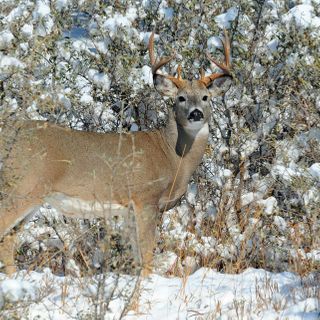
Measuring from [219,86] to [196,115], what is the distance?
54 cm

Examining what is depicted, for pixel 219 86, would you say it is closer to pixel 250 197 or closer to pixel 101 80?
pixel 250 197

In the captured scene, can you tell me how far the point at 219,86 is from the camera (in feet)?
25.3

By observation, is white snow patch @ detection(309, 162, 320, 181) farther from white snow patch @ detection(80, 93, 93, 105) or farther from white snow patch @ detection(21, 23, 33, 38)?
white snow patch @ detection(21, 23, 33, 38)

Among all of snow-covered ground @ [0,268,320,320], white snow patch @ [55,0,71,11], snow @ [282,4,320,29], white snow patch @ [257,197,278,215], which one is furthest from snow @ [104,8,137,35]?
snow-covered ground @ [0,268,320,320]

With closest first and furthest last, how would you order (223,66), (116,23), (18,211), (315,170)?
(315,170) → (18,211) → (223,66) → (116,23)

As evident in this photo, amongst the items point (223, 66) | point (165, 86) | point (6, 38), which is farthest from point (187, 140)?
point (6, 38)

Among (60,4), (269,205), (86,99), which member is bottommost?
(269,205)

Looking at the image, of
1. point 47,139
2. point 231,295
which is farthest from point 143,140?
point 231,295

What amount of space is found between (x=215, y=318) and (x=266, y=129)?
3.48m

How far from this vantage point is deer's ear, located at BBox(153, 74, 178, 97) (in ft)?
25.0

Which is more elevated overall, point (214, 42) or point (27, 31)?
point (27, 31)

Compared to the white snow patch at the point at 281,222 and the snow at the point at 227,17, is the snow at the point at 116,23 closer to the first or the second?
the snow at the point at 227,17

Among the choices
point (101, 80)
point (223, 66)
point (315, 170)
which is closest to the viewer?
point (315, 170)

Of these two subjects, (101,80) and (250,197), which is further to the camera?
(101,80)
